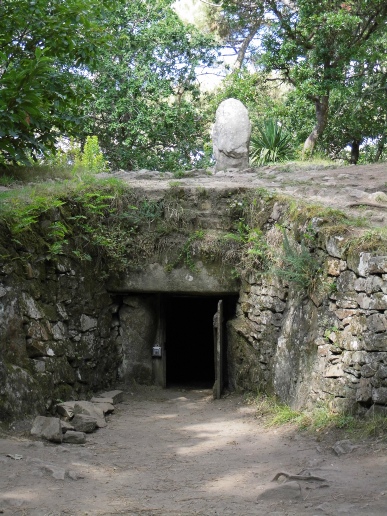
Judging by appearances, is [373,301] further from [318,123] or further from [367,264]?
[318,123]

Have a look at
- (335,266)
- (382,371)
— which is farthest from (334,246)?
(382,371)

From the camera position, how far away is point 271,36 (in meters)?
16.5

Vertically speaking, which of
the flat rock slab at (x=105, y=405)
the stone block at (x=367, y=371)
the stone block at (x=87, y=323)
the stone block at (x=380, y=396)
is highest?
the stone block at (x=87, y=323)

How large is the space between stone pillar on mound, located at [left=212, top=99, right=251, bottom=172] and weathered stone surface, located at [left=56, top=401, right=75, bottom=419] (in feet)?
21.4

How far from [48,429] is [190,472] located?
1700 millimetres

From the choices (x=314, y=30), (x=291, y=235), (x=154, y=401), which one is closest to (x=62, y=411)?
(x=154, y=401)

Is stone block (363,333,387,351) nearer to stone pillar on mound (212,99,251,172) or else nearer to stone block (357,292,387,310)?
stone block (357,292,387,310)

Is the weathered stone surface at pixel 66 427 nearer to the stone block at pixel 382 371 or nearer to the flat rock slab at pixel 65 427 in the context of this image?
the flat rock slab at pixel 65 427

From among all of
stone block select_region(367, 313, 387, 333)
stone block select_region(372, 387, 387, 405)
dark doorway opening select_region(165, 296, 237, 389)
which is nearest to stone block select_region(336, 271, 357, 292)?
stone block select_region(367, 313, 387, 333)

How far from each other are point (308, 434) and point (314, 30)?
11247 millimetres

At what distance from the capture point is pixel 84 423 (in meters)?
7.96

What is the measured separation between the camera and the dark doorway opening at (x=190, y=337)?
14062mm

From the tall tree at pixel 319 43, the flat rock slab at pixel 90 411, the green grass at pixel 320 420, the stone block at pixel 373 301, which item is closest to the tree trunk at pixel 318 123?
the tall tree at pixel 319 43

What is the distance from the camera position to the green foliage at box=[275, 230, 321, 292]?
27.2 ft
